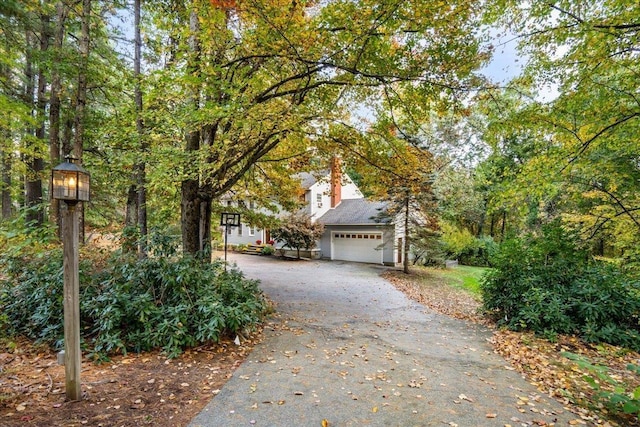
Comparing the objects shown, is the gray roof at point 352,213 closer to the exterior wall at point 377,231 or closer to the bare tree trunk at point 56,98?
the exterior wall at point 377,231

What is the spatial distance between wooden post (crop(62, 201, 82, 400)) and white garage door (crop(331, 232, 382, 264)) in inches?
627

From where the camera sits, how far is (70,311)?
3289 millimetres

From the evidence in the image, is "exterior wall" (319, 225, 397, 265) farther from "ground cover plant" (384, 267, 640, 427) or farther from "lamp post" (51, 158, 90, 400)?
"lamp post" (51, 158, 90, 400)

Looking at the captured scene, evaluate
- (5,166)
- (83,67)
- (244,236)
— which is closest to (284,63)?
(83,67)

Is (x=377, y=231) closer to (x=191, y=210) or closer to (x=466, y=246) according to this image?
(x=466, y=246)

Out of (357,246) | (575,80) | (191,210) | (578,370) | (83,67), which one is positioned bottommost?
(578,370)

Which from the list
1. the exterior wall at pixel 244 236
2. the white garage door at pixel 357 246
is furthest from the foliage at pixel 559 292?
the exterior wall at pixel 244 236

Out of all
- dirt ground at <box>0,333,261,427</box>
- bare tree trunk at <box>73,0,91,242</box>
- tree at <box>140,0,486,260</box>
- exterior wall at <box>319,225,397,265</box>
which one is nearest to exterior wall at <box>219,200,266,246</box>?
exterior wall at <box>319,225,397,265</box>

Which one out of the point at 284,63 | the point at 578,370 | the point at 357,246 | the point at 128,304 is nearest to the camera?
the point at 578,370

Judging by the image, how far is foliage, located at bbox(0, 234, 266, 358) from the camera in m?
4.66

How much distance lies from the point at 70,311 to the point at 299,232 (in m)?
15.4

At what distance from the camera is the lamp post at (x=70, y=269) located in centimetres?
326

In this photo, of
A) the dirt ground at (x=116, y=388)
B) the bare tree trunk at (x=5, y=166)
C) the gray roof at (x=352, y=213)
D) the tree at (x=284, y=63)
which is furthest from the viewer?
the gray roof at (x=352, y=213)

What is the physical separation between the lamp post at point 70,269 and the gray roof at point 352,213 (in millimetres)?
15942
